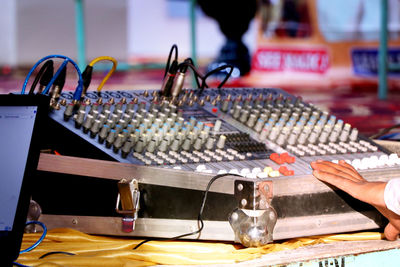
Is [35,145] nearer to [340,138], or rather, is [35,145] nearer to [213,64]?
[340,138]

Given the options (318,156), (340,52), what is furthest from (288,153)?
(340,52)

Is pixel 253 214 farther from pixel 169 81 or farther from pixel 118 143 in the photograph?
pixel 169 81

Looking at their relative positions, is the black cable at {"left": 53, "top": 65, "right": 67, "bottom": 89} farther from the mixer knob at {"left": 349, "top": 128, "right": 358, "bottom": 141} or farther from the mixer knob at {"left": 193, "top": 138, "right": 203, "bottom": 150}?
the mixer knob at {"left": 349, "top": 128, "right": 358, "bottom": 141}

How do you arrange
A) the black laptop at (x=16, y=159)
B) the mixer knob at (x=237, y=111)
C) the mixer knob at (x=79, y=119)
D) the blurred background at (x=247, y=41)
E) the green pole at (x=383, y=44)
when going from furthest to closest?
the blurred background at (x=247, y=41) → the green pole at (x=383, y=44) → the mixer knob at (x=237, y=111) → the mixer knob at (x=79, y=119) → the black laptop at (x=16, y=159)

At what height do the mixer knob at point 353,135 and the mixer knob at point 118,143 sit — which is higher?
the mixer knob at point 118,143

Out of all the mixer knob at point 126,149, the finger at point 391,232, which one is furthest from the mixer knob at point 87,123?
the finger at point 391,232

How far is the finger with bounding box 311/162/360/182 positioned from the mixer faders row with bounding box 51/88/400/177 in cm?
6

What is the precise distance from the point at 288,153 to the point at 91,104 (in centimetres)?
52

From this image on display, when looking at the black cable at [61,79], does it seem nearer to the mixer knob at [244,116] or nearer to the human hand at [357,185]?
the mixer knob at [244,116]

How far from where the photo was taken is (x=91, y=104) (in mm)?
1589

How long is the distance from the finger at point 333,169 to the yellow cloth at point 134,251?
0.15m

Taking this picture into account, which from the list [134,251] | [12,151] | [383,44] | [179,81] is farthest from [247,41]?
[12,151]

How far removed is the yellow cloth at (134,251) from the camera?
1237 millimetres

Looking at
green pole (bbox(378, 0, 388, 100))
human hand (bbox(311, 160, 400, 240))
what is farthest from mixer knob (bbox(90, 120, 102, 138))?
green pole (bbox(378, 0, 388, 100))
